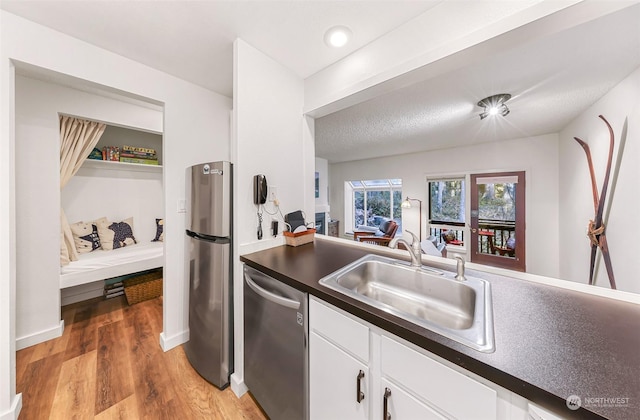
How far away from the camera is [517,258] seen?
4008 millimetres

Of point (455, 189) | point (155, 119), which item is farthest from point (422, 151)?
point (155, 119)

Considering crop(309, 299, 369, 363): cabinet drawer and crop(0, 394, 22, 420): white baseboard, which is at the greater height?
crop(309, 299, 369, 363): cabinet drawer

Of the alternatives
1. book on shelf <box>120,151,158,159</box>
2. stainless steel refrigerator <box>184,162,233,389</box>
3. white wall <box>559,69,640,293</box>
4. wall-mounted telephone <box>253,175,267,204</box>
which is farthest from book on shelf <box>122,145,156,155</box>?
white wall <box>559,69,640,293</box>

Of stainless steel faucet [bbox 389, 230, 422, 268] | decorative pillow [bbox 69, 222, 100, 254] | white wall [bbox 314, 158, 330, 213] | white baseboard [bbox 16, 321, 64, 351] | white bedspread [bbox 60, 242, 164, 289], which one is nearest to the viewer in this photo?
stainless steel faucet [bbox 389, 230, 422, 268]

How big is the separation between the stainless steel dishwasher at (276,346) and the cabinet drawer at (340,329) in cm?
6

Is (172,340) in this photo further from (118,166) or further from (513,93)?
(513,93)

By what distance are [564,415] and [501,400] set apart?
11 cm

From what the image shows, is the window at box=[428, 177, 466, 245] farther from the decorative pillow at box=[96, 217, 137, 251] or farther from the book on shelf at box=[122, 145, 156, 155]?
the decorative pillow at box=[96, 217, 137, 251]

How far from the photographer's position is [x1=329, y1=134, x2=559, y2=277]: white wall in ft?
11.7

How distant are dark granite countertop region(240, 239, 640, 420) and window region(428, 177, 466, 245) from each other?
402cm

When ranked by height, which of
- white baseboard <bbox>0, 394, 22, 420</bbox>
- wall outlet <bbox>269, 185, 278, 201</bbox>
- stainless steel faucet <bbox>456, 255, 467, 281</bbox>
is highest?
wall outlet <bbox>269, 185, 278, 201</bbox>

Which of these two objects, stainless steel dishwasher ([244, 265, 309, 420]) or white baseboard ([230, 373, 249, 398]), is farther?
white baseboard ([230, 373, 249, 398])

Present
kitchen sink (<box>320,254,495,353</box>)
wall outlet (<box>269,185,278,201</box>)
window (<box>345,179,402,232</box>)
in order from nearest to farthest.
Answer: kitchen sink (<box>320,254,495,353</box>)
wall outlet (<box>269,185,278,201</box>)
window (<box>345,179,402,232</box>)

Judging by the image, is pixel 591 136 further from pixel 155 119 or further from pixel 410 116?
pixel 155 119
